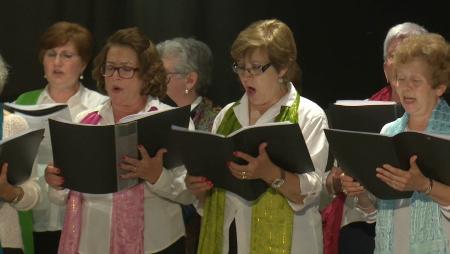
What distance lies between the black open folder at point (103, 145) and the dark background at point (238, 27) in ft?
5.83

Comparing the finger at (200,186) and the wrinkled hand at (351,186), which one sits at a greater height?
the wrinkled hand at (351,186)

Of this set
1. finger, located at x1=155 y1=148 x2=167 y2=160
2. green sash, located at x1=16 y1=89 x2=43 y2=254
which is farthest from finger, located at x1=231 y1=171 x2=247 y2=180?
green sash, located at x1=16 y1=89 x2=43 y2=254

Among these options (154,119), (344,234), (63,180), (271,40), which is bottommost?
(344,234)

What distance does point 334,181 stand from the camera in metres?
3.45

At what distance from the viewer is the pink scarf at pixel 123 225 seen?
347cm

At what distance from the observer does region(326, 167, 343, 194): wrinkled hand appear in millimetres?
3412

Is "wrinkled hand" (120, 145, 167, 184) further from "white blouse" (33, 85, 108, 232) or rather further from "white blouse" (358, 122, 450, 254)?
"white blouse" (358, 122, 450, 254)

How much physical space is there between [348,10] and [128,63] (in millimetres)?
1833

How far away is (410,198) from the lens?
3.12m

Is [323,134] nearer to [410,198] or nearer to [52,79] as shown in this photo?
[410,198]

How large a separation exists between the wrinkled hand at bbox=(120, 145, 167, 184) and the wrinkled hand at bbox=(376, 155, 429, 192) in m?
0.87

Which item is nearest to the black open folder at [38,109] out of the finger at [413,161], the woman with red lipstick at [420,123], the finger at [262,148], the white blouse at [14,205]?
the white blouse at [14,205]

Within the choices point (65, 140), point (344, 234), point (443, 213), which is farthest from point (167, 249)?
point (443, 213)

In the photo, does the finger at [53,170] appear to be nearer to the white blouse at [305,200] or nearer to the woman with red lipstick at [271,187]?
the woman with red lipstick at [271,187]
